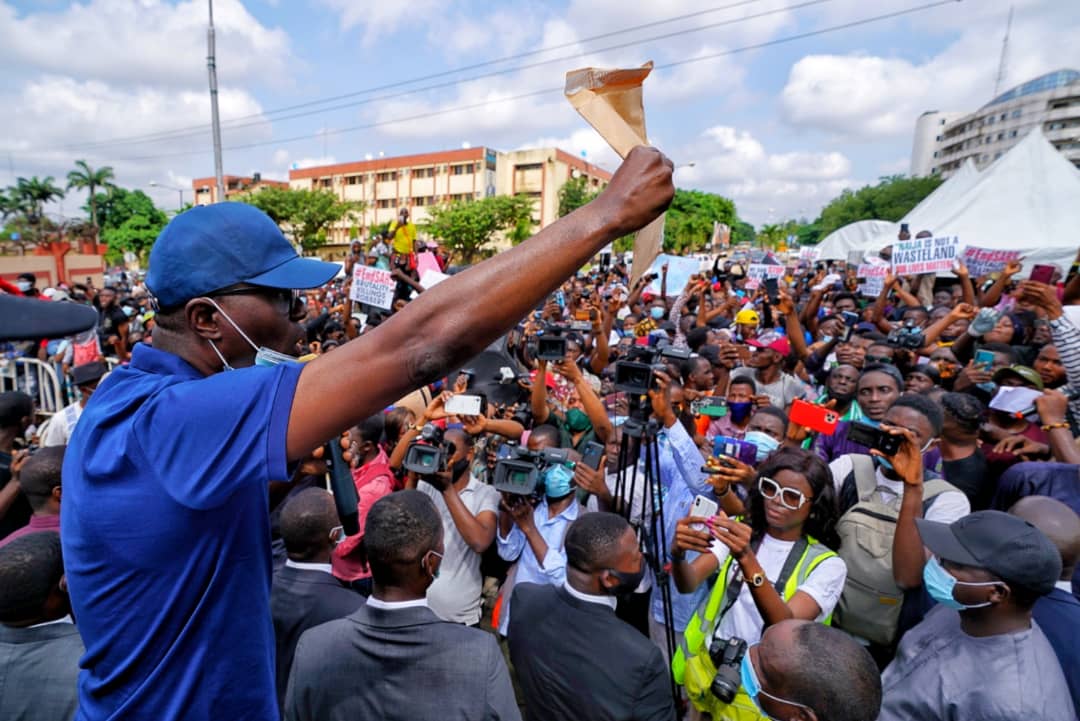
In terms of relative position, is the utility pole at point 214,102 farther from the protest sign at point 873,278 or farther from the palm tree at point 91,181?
the palm tree at point 91,181

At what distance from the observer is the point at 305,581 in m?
2.52

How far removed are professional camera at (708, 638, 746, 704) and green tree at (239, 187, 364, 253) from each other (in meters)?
43.1

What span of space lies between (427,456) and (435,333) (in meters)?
2.24

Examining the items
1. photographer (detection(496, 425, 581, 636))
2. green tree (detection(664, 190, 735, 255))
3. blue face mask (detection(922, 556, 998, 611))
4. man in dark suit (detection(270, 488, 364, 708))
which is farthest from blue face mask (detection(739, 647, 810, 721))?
green tree (detection(664, 190, 735, 255))

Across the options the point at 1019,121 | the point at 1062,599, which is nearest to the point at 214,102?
the point at 1062,599

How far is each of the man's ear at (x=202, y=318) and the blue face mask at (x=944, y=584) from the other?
8.46ft

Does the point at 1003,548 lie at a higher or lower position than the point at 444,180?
lower

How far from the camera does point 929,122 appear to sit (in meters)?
93.8

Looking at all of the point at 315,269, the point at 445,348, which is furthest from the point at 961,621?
the point at 315,269

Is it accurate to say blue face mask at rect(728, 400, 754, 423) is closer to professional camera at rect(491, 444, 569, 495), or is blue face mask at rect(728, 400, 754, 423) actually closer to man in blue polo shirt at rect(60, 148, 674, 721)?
professional camera at rect(491, 444, 569, 495)

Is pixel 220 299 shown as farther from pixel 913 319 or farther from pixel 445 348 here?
pixel 913 319

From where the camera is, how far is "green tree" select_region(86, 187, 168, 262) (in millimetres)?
47375

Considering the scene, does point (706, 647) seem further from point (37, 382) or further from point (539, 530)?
point (37, 382)

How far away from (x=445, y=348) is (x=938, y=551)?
225cm
